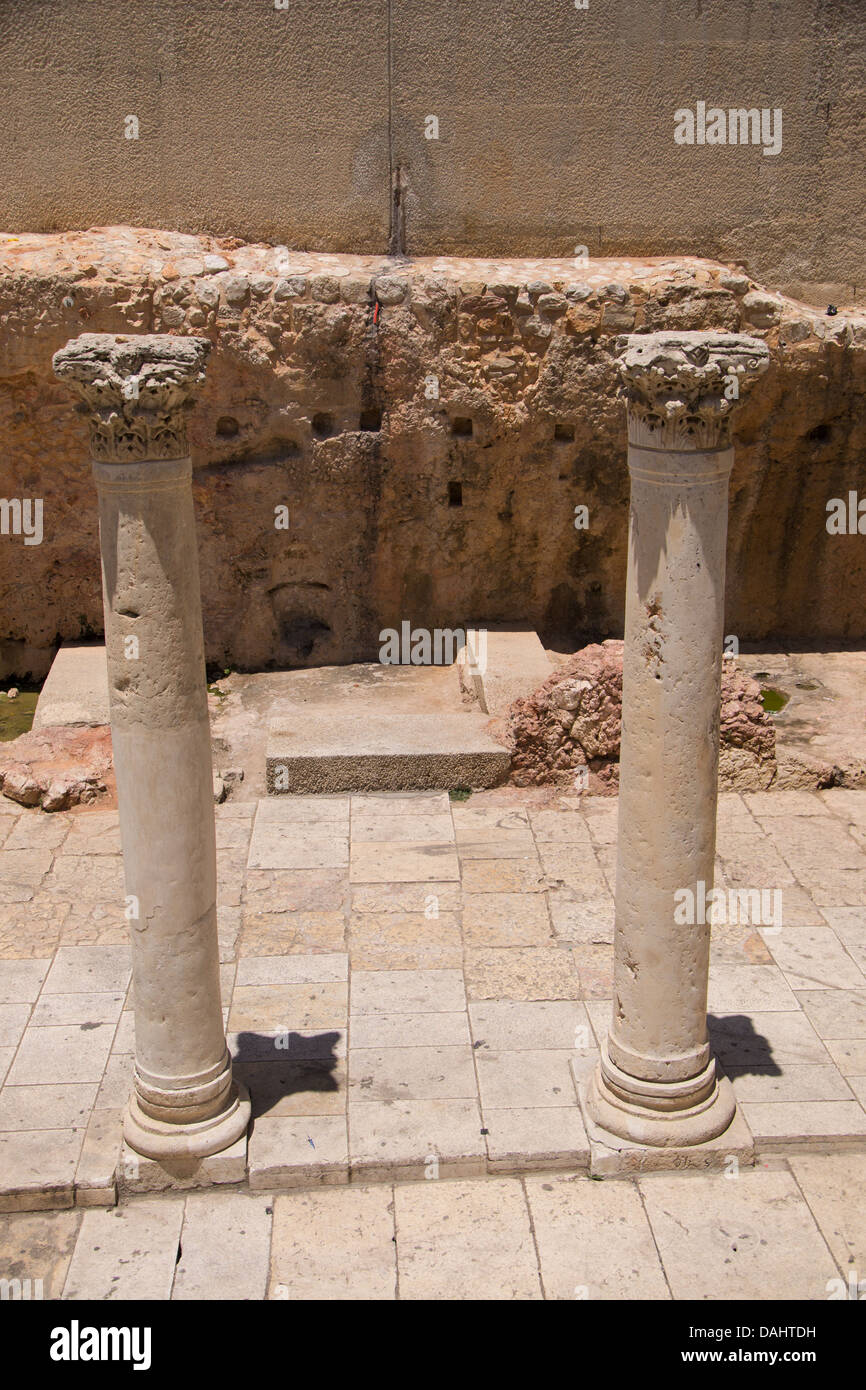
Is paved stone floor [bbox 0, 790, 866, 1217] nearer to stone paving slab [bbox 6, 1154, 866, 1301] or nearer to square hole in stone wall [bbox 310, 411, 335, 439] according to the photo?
stone paving slab [bbox 6, 1154, 866, 1301]

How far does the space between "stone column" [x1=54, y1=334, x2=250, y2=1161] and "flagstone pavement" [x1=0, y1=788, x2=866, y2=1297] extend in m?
0.29

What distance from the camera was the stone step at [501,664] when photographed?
995 cm

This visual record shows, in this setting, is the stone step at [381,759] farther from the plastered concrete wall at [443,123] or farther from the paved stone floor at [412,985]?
the plastered concrete wall at [443,123]

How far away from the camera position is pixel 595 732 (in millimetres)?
9180

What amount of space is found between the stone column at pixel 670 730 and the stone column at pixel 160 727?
167cm

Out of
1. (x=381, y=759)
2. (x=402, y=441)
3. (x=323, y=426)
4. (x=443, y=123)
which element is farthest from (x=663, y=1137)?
(x=443, y=123)

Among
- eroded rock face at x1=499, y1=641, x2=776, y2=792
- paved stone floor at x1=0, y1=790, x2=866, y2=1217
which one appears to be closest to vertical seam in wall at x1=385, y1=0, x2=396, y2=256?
eroded rock face at x1=499, y1=641, x2=776, y2=792

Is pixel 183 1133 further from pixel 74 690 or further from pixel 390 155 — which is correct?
pixel 390 155

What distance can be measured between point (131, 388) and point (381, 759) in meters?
4.48

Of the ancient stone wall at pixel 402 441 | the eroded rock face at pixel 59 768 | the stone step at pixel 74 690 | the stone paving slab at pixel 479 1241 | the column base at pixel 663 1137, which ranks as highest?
the ancient stone wall at pixel 402 441

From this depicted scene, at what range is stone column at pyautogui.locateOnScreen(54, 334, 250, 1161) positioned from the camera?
5.05 m

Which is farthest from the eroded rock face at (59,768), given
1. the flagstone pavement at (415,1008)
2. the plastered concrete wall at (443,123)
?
the plastered concrete wall at (443,123)

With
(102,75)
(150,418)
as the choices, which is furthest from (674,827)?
(102,75)

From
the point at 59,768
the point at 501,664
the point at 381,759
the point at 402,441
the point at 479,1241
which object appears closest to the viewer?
the point at 479,1241
